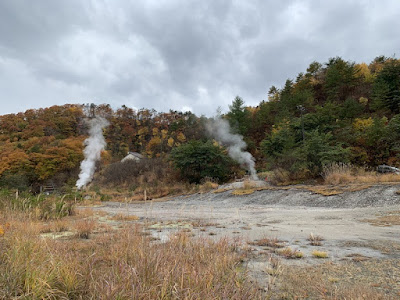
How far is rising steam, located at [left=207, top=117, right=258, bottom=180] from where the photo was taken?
80.6 feet

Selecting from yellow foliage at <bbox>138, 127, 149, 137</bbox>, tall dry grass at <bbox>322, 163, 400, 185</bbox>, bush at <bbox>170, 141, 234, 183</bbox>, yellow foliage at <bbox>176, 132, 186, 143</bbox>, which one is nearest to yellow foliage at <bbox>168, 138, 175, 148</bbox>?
yellow foliage at <bbox>176, 132, 186, 143</bbox>

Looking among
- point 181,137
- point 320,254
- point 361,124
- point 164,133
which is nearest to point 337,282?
point 320,254

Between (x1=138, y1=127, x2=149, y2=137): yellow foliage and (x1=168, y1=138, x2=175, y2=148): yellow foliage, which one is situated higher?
(x1=138, y1=127, x2=149, y2=137): yellow foliage

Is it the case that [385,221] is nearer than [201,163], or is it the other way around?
Result: [385,221]

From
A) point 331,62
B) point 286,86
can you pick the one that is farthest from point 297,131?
point 331,62

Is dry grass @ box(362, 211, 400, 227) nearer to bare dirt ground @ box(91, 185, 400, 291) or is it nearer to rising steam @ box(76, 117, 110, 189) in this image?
bare dirt ground @ box(91, 185, 400, 291)

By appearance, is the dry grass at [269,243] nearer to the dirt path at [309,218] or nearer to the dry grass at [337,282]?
the dirt path at [309,218]

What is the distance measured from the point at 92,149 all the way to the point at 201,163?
79.4 feet

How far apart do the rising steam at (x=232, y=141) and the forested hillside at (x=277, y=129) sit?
4.43ft

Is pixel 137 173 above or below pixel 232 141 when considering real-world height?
below

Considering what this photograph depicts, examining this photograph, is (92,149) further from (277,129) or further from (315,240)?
(315,240)

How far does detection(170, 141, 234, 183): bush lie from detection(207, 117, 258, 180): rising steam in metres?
2.69

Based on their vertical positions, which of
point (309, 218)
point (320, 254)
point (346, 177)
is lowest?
point (309, 218)

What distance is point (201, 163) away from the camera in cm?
2120
